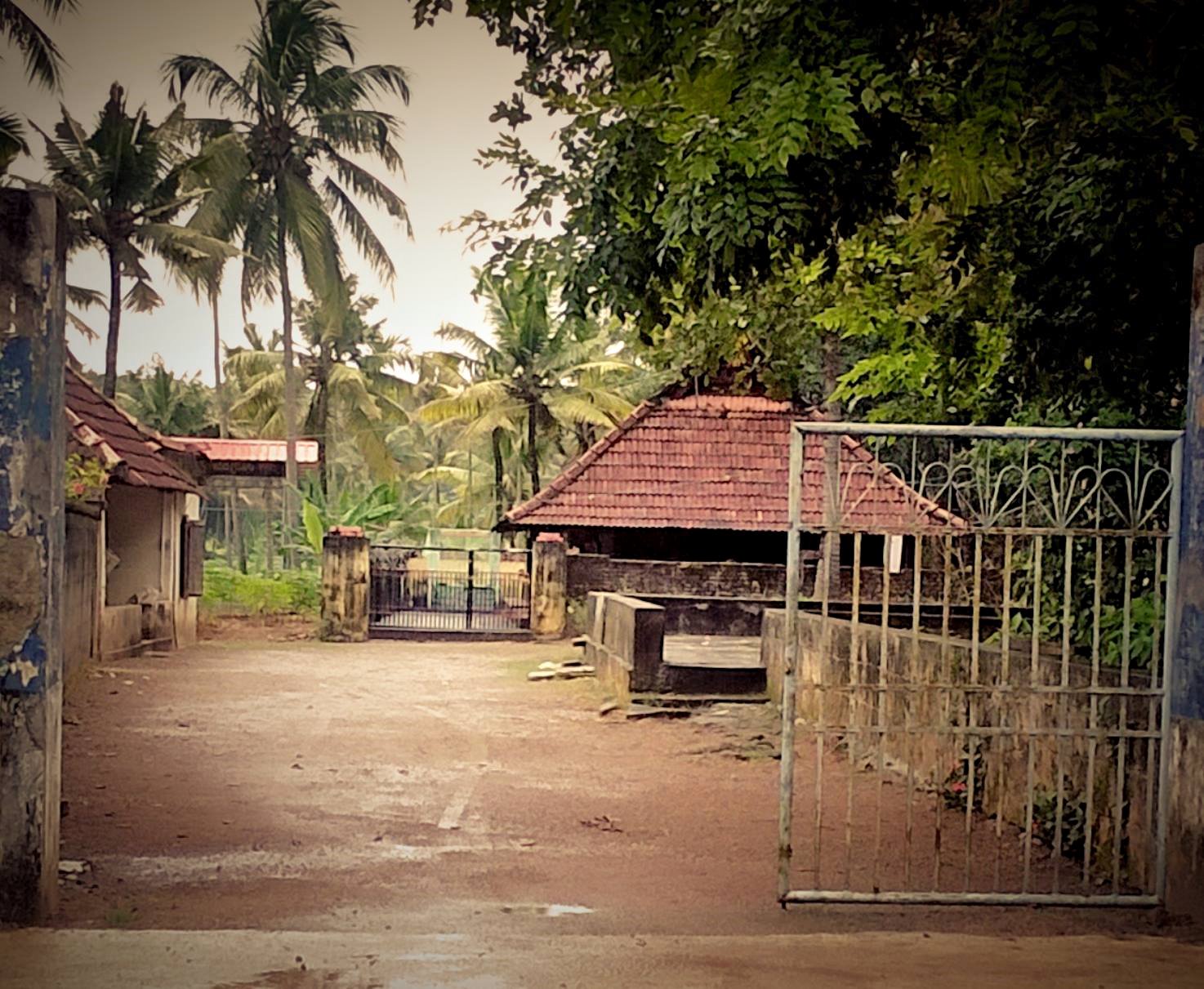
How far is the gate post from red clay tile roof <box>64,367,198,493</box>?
12.3m

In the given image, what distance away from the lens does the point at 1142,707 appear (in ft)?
20.2

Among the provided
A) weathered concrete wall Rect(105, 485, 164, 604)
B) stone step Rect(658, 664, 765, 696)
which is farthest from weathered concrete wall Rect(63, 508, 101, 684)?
stone step Rect(658, 664, 765, 696)

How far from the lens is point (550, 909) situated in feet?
19.5

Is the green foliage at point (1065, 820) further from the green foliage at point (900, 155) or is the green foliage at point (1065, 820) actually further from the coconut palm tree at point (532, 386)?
the coconut palm tree at point (532, 386)

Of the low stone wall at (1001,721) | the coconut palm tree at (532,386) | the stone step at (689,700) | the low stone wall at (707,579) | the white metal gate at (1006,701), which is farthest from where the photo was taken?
the coconut palm tree at (532,386)

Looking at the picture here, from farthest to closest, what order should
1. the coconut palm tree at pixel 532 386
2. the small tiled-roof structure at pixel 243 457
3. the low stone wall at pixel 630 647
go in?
the coconut palm tree at pixel 532 386, the small tiled-roof structure at pixel 243 457, the low stone wall at pixel 630 647

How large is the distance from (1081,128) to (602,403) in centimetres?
2211

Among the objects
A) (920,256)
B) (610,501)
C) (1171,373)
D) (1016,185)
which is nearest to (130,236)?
(610,501)

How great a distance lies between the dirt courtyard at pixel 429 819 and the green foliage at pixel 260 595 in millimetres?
8436

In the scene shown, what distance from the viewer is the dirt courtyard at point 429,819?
5.66 m

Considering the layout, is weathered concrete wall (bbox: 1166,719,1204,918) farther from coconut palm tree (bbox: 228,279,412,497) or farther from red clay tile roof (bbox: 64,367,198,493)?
coconut palm tree (bbox: 228,279,412,497)

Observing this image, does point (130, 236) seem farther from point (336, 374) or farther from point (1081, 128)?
point (1081, 128)

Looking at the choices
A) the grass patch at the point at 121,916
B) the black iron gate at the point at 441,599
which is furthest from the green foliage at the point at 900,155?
the black iron gate at the point at 441,599

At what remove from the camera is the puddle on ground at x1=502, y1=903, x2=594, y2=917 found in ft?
19.1
